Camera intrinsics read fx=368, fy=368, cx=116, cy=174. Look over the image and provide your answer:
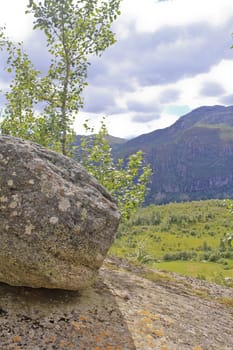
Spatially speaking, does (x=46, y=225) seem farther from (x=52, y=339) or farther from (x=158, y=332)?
(x=158, y=332)

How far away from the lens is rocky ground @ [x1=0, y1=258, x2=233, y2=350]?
9.75 m

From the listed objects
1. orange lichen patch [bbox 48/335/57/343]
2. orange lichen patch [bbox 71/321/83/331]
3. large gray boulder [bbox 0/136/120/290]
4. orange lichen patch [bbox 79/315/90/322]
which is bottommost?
orange lichen patch [bbox 48/335/57/343]

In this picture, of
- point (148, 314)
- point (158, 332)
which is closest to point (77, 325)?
point (158, 332)

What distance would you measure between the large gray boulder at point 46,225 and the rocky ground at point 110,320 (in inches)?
27.5

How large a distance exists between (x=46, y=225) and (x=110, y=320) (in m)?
3.51

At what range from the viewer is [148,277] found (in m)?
17.2

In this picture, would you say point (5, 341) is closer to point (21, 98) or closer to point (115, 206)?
point (115, 206)

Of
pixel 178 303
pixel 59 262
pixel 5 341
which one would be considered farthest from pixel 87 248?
pixel 178 303

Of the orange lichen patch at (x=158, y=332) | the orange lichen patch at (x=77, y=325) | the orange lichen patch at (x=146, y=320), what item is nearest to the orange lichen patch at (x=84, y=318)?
the orange lichen patch at (x=77, y=325)

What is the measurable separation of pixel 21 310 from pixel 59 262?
173cm

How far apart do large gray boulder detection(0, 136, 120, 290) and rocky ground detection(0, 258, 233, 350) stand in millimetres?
698

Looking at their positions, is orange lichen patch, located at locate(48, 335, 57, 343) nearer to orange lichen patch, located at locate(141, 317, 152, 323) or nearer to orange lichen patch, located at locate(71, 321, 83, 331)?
orange lichen patch, located at locate(71, 321, 83, 331)

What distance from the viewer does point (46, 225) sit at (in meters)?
10.4

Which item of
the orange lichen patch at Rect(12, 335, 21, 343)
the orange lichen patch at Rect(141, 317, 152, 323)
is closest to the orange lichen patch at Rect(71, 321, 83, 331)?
the orange lichen patch at Rect(12, 335, 21, 343)
